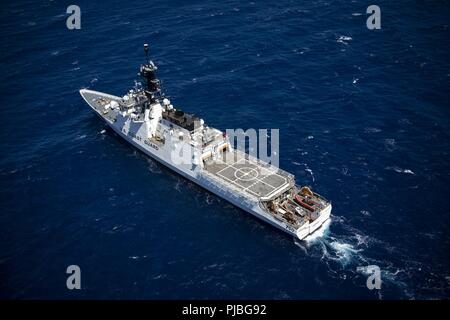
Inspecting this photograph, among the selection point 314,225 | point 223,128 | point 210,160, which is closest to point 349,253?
point 314,225

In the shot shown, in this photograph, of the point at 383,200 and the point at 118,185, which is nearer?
the point at 383,200

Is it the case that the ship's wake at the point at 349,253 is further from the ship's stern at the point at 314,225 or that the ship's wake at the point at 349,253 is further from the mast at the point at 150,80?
the mast at the point at 150,80

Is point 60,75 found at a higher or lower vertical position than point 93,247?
higher

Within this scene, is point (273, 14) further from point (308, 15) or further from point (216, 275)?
point (216, 275)

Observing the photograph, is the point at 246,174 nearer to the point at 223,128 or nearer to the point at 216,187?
the point at 216,187

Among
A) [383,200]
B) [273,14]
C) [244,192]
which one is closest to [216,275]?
[244,192]

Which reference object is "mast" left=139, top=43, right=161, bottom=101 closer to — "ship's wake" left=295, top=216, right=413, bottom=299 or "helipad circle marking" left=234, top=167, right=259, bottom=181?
"helipad circle marking" left=234, top=167, right=259, bottom=181

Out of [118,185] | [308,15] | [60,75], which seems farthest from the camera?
[308,15]
